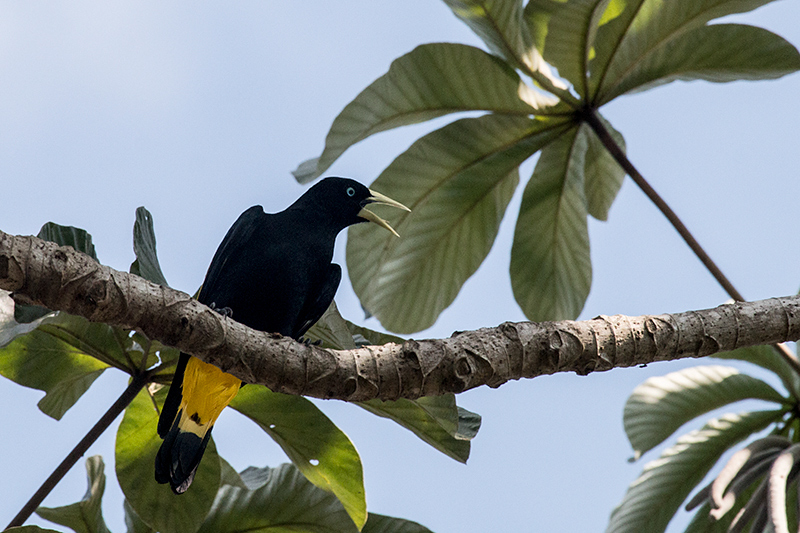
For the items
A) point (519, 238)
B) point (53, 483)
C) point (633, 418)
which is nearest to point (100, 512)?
point (53, 483)

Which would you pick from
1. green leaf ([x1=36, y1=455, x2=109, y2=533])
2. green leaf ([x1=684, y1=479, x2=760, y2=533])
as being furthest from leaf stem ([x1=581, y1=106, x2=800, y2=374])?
green leaf ([x1=36, y1=455, x2=109, y2=533])

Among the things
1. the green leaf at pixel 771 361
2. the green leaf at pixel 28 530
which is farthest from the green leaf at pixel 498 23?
the green leaf at pixel 28 530

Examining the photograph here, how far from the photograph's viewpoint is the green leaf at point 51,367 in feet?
9.17

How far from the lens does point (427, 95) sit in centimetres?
353

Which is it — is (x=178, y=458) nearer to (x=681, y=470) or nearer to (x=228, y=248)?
(x=228, y=248)

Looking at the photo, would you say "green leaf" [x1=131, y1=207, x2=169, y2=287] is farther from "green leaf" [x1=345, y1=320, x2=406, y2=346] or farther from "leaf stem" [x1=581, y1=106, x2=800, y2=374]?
"leaf stem" [x1=581, y1=106, x2=800, y2=374]

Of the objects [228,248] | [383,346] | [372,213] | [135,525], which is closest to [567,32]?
[372,213]

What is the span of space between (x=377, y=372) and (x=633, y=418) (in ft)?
8.18

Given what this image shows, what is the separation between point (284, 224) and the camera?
302cm

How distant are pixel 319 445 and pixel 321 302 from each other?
57cm

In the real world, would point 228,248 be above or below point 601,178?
below

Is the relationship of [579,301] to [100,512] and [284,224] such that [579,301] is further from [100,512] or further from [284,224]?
[100,512]

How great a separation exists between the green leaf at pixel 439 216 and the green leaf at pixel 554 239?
0.13 metres

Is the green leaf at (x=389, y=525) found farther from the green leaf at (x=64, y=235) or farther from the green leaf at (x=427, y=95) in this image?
the green leaf at (x=64, y=235)
